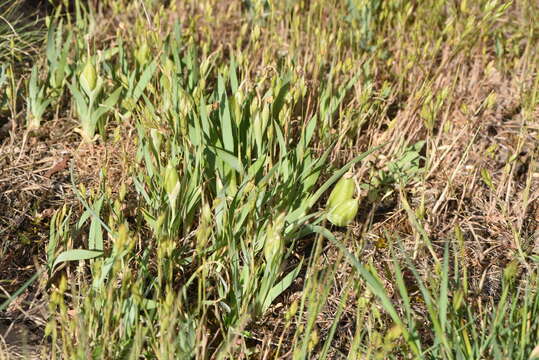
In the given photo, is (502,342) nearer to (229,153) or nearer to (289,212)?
(289,212)

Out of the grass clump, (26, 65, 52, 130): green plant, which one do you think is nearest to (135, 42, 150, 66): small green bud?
Answer: the grass clump

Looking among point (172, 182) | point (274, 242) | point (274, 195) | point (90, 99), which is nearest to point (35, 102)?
point (90, 99)

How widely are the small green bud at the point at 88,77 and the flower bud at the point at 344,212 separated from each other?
91cm

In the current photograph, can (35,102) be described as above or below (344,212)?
above

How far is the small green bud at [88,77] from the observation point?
203cm

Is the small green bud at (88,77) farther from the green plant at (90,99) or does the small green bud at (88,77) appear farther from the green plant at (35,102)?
the green plant at (35,102)

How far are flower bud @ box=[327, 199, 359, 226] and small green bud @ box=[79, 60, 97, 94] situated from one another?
0.91m

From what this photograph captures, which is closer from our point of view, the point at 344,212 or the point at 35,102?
the point at 344,212

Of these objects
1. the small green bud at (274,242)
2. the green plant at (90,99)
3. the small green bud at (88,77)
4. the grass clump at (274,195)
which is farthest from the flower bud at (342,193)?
the small green bud at (88,77)

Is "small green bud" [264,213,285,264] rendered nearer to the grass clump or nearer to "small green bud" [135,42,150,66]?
the grass clump

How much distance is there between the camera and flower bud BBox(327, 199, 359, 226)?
168cm

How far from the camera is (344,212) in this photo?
66.8 inches

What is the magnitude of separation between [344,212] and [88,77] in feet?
3.15

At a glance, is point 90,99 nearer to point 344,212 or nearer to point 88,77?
point 88,77
